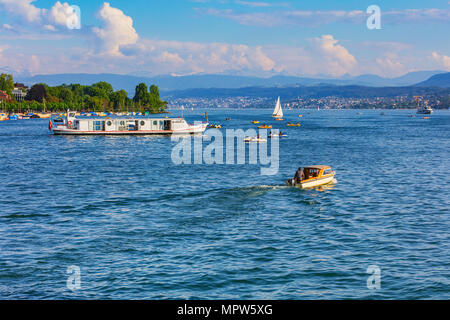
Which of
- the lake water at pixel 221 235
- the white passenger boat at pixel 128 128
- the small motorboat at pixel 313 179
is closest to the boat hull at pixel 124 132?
the white passenger boat at pixel 128 128

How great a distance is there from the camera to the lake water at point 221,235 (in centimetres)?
2573

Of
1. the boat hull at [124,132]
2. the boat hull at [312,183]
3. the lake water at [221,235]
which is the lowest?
the lake water at [221,235]

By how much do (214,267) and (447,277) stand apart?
540 inches

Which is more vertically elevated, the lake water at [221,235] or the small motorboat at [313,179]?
the small motorboat at [313,179]

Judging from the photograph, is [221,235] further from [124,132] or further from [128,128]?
[128,128]

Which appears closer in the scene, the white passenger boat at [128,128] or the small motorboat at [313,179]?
the small motorboat at [313,179]

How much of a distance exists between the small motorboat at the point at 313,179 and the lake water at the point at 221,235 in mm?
1593

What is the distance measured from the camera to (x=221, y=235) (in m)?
35.6

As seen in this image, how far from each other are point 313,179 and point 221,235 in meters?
23.8

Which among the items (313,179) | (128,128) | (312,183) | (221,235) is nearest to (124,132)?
(128,128)

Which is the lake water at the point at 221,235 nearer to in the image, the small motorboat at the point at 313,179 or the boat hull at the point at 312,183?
the boat hull at the point at 312,183

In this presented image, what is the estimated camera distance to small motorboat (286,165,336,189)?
5603 cm

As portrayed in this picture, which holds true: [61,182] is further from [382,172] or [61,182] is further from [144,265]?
[382,172]

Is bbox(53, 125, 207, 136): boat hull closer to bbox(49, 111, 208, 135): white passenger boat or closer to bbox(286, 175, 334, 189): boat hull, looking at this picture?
bbox(49, 111, 208, 135): white passenger boat
